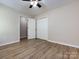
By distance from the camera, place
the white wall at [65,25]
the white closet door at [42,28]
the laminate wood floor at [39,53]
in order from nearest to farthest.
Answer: the laminate wood floor at [39,53], the white wall at [65,25], the white closet door at [42,28]

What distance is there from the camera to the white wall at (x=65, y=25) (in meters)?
4.04

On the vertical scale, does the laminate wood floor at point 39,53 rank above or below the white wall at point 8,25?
below

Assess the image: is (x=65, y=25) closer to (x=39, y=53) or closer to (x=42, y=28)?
(x=42, y=28)

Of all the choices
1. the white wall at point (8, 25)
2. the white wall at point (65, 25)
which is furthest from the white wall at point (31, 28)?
the white wall at point (65, 25)

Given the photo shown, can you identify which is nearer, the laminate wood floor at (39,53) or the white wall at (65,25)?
the laminate wood floor at (39,53)

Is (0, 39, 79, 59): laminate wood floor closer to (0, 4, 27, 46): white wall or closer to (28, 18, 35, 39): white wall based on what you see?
(0, 4, 27, 46): white wall

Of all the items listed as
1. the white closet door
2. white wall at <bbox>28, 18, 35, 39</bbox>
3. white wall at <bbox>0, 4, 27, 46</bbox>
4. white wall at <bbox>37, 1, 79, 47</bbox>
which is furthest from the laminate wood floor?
white wall at <bbox>28, 18, 35, 39</bbox>

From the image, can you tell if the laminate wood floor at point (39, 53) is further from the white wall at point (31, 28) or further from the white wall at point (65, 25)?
the white wall at point (31, 28)

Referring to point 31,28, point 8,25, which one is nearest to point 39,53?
point 8,25

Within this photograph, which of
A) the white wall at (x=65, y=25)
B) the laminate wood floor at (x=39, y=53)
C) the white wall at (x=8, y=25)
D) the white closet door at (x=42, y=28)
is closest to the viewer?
the laminate wood floor at (x=39, y=53)

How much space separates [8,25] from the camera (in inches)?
186

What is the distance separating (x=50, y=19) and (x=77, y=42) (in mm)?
2440

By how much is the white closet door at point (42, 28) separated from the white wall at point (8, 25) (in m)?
2.06

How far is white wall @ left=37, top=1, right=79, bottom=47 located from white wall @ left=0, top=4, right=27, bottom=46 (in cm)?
251
